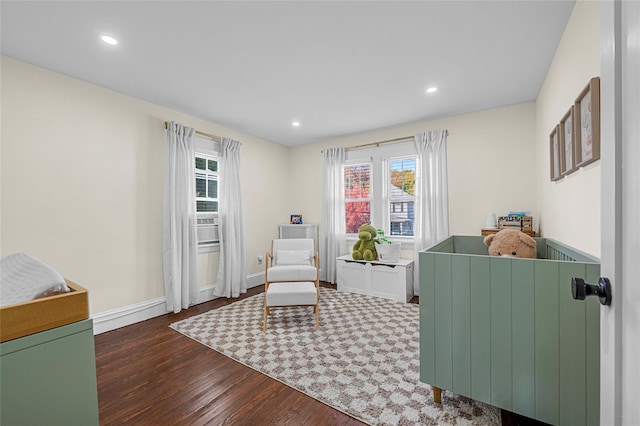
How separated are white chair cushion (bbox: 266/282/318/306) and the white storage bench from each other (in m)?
1.28

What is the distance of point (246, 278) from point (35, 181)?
262 cm

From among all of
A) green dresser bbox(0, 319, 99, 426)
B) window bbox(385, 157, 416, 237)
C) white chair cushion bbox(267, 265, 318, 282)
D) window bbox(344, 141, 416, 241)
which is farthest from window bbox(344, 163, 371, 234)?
green dresser bbox(0, 319, 99, 426)

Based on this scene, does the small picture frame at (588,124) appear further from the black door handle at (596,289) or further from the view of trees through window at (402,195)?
the view of trees through window at (402,195)

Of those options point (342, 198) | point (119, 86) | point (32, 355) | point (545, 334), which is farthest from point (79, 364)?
point (342, 198)

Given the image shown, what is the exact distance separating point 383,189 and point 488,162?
57.6 inches

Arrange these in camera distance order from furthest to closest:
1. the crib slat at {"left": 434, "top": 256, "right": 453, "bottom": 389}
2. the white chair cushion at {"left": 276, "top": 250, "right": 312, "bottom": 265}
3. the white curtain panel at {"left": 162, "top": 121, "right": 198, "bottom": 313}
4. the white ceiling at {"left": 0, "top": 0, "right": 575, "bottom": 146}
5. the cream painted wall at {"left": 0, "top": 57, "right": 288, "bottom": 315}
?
the white chair cushion at {"left": 276, "top": 250, "right": 312, "bottom": 265} < the white curtain panel at {"left": 162, "top": 121, "right": 198, "bottom": 313} < the cream painted wall at {"left": 0, "top": 57, "right": 288, "bottom": 315} < the white ceiling at {"left": 0, "top": 0, "right": 575, "bottom": 146} < the crib slat at {"left": 434, "top": 256, "right": 453, "bottom": 389}

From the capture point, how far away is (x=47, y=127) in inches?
99.2

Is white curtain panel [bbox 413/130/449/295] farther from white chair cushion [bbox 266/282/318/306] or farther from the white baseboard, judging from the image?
the white baseboard

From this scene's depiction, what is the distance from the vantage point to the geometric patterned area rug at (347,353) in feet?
5.45

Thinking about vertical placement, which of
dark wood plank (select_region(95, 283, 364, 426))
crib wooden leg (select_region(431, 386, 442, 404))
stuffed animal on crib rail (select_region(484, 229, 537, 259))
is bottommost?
dark wood plank (select_region(95, 283, 364, 426))

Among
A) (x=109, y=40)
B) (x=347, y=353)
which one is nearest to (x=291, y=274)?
(x=347, y=353)

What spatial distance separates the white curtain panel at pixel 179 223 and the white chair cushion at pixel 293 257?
42.4 inches

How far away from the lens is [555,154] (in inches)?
89.5

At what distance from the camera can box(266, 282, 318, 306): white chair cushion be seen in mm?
2864
